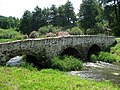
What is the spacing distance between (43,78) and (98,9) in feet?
175

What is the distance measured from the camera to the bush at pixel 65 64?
3319cm

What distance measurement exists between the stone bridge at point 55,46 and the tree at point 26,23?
50603 mm

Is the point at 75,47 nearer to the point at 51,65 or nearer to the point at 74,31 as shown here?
the point at 51,65

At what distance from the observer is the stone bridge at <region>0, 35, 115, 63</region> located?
30.0 metres

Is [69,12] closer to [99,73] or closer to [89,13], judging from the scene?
[89,13]

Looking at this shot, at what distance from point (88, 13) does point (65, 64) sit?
41605mm

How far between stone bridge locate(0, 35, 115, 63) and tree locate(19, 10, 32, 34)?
50.6 metres

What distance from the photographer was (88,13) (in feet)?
243

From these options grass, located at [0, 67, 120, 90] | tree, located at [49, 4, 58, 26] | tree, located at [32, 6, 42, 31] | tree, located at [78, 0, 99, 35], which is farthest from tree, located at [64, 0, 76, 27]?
grass, located at [0, 67, 120, 90]

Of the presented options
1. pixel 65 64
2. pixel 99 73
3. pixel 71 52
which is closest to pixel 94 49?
pixel 71 52

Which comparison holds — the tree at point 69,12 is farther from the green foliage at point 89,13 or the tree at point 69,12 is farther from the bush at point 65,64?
the bush at point 65,64

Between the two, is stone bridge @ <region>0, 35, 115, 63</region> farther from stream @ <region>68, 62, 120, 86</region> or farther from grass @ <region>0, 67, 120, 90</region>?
grass @ <region>0, 67, 120, 90</region>

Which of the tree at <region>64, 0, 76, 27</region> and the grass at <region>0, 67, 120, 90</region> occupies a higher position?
the tree at <region>64, 0, 76, 27</region>

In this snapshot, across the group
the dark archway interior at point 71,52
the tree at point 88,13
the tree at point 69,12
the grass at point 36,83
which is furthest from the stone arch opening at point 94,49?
the tree at point 69,12
